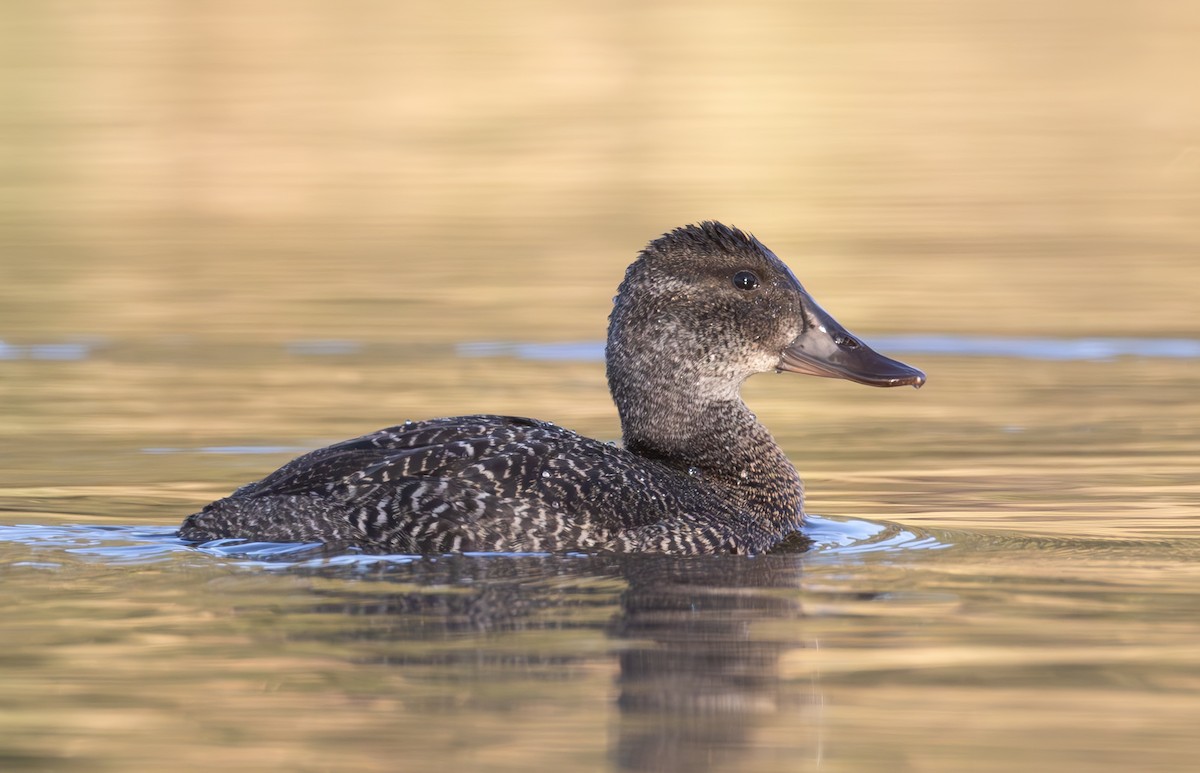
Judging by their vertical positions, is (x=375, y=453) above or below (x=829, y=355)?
below

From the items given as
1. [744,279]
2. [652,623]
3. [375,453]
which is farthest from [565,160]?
[652,623]

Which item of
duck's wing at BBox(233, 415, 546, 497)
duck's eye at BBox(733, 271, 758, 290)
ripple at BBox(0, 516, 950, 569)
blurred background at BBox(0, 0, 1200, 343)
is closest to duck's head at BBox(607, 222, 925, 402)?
duck's eye at BBox(733, 271, 758, 290)

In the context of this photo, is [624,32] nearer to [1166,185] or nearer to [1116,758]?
[1166,185]

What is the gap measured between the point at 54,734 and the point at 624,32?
31290 mm

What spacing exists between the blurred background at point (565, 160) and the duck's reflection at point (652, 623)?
22.2ft

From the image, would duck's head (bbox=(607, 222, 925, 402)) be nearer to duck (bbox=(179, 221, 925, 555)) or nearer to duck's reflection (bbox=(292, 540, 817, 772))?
duck (bbox=(179, 221, 925, 555))

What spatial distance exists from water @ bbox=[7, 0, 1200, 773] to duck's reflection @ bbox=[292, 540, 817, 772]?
22 mm

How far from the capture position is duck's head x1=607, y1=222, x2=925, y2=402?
32.3 ft

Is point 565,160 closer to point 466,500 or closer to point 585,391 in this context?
point 585,391

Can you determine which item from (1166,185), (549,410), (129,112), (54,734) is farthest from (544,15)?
(54,734)

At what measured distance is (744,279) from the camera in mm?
9906

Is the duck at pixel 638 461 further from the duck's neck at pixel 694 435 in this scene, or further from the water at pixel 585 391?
the water at pixel 585 391

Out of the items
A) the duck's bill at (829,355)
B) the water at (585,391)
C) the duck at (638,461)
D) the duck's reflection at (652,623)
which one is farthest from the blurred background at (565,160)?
the duck's reflection at (652,623)

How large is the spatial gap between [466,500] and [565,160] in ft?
57.9
